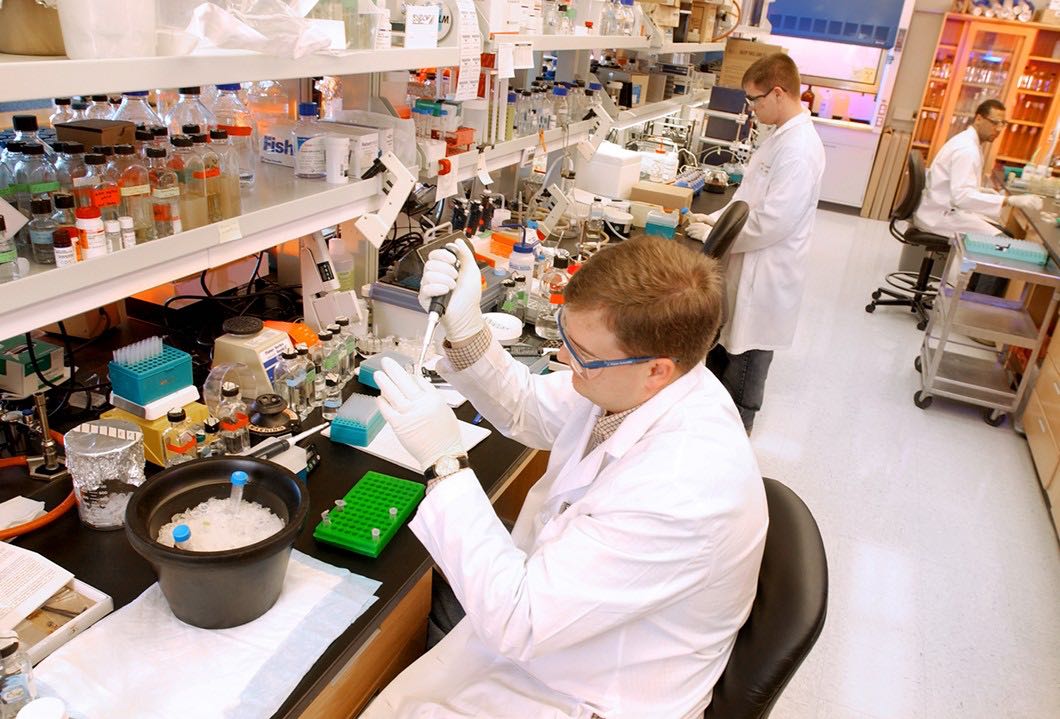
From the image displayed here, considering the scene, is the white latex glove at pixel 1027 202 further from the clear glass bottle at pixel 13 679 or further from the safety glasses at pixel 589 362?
the clear glass bottle at pixel 13 679

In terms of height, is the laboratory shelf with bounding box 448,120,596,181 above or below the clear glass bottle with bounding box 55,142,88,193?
below

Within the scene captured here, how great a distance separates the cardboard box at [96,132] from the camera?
130 centimetres

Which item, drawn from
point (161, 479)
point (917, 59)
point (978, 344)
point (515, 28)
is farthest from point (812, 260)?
point (161, 479)

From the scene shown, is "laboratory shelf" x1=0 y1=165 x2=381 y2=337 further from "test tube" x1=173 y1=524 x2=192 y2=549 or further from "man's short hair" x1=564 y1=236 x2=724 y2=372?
"man's short hair" x1=564 y1=236 x2=724 y2=372

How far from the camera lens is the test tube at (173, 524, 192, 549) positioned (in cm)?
113

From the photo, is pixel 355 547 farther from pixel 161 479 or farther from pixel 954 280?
pixel 954 280

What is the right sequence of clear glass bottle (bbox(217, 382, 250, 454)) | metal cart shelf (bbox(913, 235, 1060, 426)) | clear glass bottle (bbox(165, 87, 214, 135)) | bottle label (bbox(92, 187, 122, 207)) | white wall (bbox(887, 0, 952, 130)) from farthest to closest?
white wall (bbox(887, 0, 952, 130)), metal cart shelf (bbox(913, 235, 1060, 426)), clear glass bottle (bbox(165, 87, 214, 135)), clear glass bottle (bbox(217, 382, 250, 454)), bottle label (bbox(92, 187, 122, 207))

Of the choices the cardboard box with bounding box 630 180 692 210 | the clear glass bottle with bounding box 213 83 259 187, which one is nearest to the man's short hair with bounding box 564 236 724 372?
the clear glass bottle with bounding box 213 83 259 187

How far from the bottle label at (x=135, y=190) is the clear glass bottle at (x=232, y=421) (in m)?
0.47

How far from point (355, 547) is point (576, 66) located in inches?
110

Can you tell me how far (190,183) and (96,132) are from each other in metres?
0.17

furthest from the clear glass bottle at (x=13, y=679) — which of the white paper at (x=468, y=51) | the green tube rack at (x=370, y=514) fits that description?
the white paper at (x=468, y=51)

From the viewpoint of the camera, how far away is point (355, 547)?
137cm

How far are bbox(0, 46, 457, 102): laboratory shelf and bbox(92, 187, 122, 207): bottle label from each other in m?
0.26
